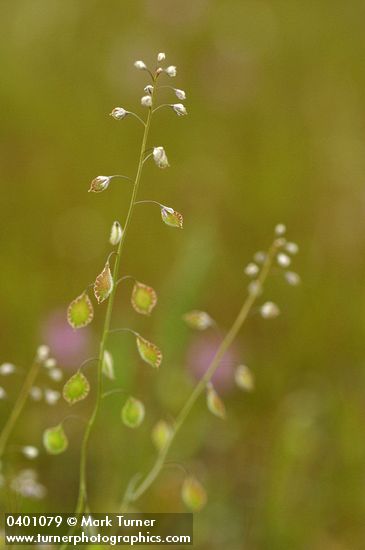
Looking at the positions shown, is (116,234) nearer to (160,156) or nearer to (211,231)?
(160,156)

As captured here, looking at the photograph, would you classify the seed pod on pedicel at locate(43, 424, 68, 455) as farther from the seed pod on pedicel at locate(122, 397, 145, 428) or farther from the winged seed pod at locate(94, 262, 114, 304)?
the winged seed pod at locate(94, 262, 114, 304)

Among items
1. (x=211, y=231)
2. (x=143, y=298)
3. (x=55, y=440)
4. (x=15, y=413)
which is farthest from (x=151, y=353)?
(x=211, y=231)

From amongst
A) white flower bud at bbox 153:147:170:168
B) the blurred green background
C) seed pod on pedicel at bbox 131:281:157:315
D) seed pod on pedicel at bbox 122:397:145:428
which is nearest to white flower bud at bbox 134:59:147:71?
white flower bud at bbox 153:147:170:168

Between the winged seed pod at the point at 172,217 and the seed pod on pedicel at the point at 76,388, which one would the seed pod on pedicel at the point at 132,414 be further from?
the winged seed pod at the point at 172,217

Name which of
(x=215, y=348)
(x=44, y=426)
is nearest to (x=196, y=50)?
(x=215, y=348)

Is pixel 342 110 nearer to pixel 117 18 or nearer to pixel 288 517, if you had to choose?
pixel 117 18

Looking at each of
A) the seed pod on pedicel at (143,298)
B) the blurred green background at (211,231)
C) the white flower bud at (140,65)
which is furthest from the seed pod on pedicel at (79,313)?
the blurred green background at (211,231)
